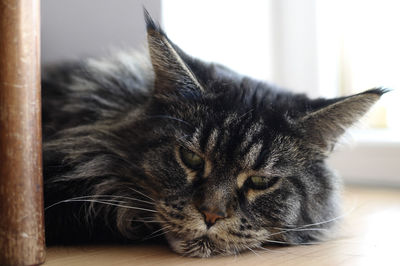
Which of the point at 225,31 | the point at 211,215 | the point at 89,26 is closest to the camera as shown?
the point at 211,215

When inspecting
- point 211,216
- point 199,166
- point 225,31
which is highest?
point 225,31

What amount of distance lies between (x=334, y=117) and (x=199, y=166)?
0.44 meters

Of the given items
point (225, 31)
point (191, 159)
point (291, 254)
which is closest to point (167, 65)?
point (191, 159)

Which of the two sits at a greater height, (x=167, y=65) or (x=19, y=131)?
(x=167, y=65)

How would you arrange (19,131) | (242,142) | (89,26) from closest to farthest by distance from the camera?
(19,131)
(242,142)
(89,26)

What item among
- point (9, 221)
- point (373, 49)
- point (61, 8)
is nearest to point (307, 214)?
point (9, 221)

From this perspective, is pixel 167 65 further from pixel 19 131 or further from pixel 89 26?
pixel 89 26

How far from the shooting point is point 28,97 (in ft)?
3.72

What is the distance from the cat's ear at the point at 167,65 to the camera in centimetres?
140

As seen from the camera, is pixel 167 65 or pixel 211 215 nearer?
pixel 211 215

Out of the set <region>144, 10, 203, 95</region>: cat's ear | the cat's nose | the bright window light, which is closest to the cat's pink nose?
the cat's nose

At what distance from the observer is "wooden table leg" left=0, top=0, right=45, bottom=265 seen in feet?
3.59

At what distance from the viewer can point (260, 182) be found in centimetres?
141

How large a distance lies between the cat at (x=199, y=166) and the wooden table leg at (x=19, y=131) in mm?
302
